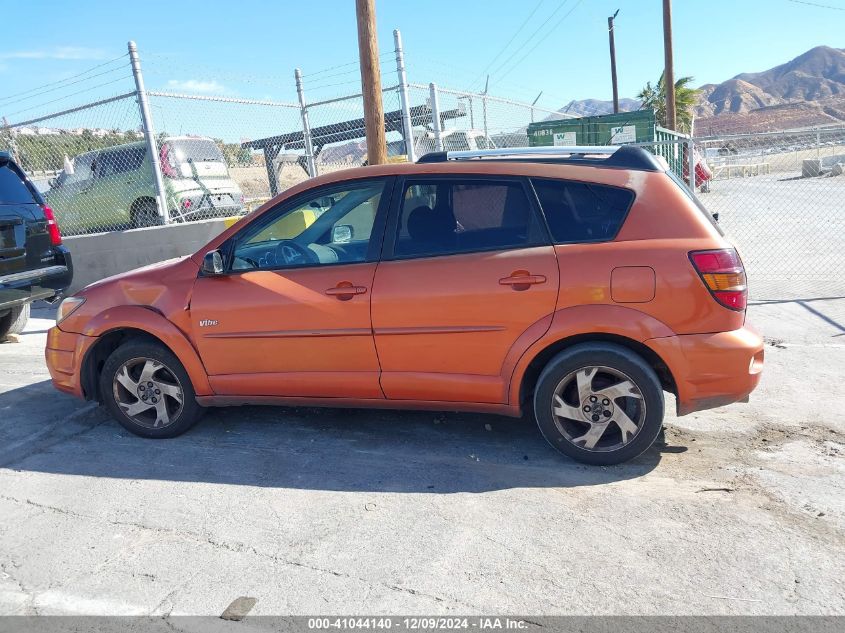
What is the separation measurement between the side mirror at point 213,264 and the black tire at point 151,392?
2.03ft

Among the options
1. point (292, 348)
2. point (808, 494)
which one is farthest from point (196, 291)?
point (808, 494)

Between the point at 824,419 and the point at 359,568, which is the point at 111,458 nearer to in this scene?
the point at 359,568

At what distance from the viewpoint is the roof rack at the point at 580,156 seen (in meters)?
3.90

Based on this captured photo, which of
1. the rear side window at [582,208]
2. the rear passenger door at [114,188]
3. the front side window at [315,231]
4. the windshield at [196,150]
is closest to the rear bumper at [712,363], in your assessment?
the rear side window at [582,208]

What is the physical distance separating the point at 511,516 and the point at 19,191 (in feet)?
19.7

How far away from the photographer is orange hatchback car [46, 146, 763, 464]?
366 cm

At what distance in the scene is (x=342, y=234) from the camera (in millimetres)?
4449

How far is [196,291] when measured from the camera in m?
4.38

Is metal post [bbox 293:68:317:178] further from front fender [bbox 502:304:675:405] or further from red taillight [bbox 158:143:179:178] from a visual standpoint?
front fender [bbox 502:304:675:405]

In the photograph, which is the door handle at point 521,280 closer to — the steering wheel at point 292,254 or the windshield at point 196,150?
the steering wheel at point 292,254

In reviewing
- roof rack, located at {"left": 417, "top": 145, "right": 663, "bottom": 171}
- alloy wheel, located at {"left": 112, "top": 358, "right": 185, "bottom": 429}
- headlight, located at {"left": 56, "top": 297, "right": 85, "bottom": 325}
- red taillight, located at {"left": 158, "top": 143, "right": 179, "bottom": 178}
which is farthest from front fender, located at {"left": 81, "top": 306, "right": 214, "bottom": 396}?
red taillight, located at {"left": 158, "top": 143, "right": 179, "bottom": 178}

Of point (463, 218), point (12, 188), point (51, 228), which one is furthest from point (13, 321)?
point (463, 218)

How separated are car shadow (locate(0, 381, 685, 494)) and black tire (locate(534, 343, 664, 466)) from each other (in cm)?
14

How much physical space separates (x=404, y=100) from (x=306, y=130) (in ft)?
7.43
